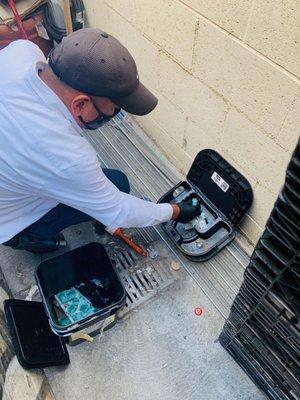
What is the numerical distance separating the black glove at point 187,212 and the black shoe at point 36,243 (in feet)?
2.31

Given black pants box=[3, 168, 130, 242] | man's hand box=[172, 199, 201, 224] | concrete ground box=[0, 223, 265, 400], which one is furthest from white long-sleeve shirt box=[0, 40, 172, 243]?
concrete ground box=[0, 223, 265, 400]

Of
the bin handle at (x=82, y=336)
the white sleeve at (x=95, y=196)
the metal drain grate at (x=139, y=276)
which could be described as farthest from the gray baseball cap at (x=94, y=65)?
the bin handle at (x=82, y=336)

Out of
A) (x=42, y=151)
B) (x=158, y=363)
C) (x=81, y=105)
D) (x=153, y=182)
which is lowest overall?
(x=158, y=363)

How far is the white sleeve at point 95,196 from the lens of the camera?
1412 millimetres

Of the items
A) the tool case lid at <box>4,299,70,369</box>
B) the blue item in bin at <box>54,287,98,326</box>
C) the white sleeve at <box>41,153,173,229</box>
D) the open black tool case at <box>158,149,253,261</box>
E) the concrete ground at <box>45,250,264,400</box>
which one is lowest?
the concrete ground at <box>45,250,264,400</box>

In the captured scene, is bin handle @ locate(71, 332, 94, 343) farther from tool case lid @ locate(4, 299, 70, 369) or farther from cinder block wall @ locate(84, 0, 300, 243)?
cinder block wall @ locate(84, 0, 300, 243)

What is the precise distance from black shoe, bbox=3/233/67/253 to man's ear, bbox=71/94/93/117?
75 centimetres

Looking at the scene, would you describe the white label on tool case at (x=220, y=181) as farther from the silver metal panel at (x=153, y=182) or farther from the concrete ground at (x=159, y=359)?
the concrete ground at (x=159, y=359)

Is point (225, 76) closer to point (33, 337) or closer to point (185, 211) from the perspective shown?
point (185, 211)

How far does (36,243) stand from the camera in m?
1.87

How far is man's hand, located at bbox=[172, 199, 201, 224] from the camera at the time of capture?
1900 mm

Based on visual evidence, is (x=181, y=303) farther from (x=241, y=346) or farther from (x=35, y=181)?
(x=35, y=181)

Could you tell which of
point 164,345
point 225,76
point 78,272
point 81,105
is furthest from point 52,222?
point 225,76

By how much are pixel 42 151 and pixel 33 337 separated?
866mm
